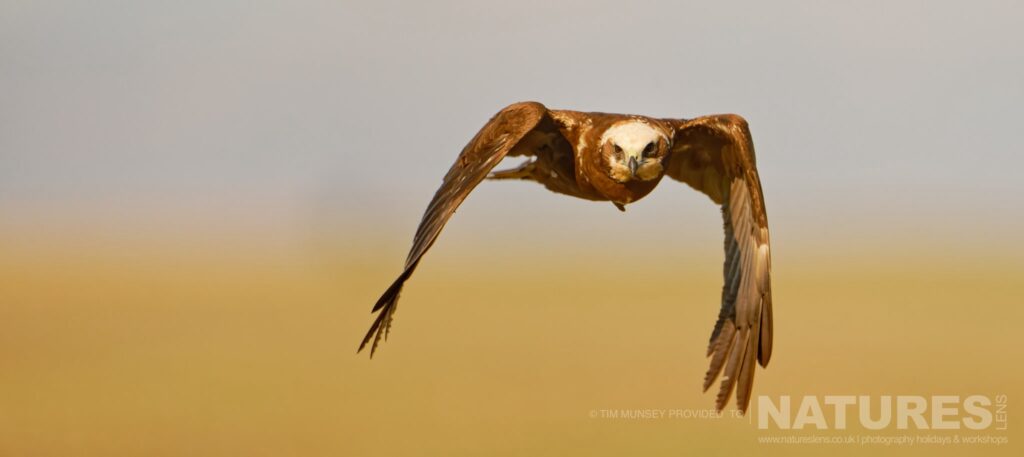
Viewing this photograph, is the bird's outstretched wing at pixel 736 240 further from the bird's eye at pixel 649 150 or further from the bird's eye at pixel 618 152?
the bird's eye at pixel 618 152

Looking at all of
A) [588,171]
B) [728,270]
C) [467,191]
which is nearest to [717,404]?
[728,270]

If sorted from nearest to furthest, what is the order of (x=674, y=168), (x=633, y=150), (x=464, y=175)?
(x=464, y=175) < (x=633, y=150) < (x=674, y=168)

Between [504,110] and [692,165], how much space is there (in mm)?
1807

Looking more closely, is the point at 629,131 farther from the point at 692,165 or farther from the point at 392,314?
the point at 392,314

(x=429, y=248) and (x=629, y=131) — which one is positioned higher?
(x=629, y=131)

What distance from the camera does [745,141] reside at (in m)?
8.95

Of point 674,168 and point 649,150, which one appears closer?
point 649,150

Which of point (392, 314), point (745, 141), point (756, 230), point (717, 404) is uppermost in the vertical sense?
point (745, 141)

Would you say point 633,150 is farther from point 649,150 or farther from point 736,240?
point 736,240

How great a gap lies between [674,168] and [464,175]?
231 centimetres

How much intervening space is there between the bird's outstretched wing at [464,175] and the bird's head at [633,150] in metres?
0.48

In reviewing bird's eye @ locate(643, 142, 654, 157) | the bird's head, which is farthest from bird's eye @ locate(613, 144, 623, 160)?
bird's eye @ locate(643, 142, 654, 157)

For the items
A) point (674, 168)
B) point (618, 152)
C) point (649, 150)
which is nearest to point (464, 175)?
point (618, 152)

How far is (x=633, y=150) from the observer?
8.62 metres
